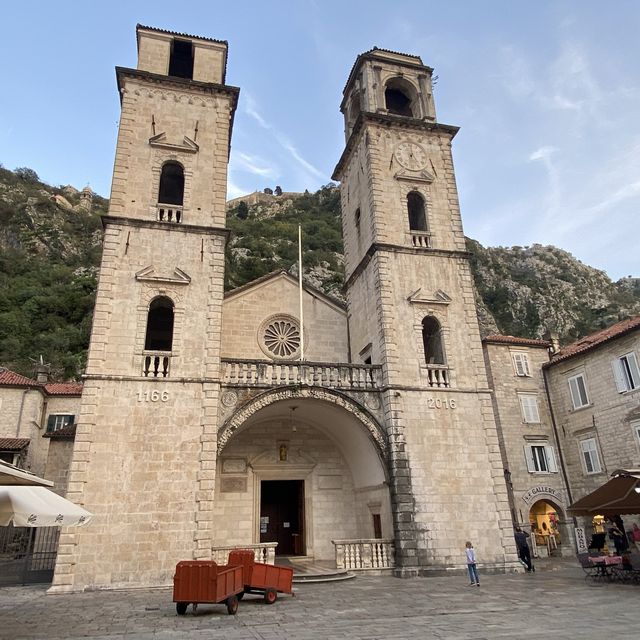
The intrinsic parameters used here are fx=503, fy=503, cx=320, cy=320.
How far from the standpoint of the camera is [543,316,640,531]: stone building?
→ 760 inches

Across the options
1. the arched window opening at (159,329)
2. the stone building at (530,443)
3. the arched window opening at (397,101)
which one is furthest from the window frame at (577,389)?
the arched window opening at (159,329)

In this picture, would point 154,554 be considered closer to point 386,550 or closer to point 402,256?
point 386,550

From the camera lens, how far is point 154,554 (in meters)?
11.7

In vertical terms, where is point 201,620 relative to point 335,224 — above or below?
below

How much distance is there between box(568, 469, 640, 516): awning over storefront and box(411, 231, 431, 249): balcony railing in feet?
30.1

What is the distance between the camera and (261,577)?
30.2ft

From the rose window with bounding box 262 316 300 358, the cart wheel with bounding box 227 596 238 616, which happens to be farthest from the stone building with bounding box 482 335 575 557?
the cart wheel with bounding box 227 596 238 616

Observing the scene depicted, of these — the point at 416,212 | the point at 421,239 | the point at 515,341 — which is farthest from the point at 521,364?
the point at 421,239

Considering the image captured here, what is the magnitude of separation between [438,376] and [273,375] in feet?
16.9

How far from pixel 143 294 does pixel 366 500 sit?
922cm

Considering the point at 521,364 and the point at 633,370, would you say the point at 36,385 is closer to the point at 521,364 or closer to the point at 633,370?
the point at 521,364

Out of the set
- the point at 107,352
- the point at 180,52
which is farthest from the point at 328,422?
the point at 180,52

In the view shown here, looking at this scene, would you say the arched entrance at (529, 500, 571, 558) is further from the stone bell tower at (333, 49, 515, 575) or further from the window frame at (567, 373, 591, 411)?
the stone bell tower at (333, 49, 515, 575)

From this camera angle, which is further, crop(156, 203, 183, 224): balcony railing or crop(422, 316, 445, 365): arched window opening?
crop(422, 316, 445, 365): arched window opening
